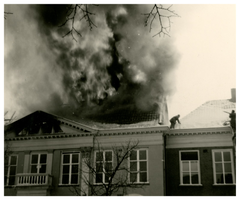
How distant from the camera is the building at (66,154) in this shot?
5.68 meters

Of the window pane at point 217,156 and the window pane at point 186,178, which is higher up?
the window pane at point 217,156

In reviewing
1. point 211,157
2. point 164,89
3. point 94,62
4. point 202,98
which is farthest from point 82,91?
point 211,157

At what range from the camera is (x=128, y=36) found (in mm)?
5617

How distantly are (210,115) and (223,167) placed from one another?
78cm

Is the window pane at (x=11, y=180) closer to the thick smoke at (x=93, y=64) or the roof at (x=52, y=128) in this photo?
the roof at (x=52, y=128)

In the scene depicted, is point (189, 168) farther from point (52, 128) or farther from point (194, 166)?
point (52, 128)

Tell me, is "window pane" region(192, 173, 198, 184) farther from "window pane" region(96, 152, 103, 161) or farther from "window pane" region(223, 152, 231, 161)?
"window pane" region(96, 152, 103, 161)

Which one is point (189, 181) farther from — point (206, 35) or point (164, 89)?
point (206, 35)

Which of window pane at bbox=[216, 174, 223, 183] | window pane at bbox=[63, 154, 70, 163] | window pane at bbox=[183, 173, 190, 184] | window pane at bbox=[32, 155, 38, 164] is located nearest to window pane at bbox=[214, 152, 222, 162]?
window pane at bbox=[216, 174, 223, 183]

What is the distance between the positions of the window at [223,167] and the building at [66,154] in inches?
29.9

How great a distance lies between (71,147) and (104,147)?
520 mm

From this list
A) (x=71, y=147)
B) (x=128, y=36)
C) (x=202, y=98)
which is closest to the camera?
(x=202, y=98)

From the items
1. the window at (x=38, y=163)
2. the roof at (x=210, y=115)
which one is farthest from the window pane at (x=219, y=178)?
the window at (x=38, y=163)

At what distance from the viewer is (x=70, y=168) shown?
603 centimetres
